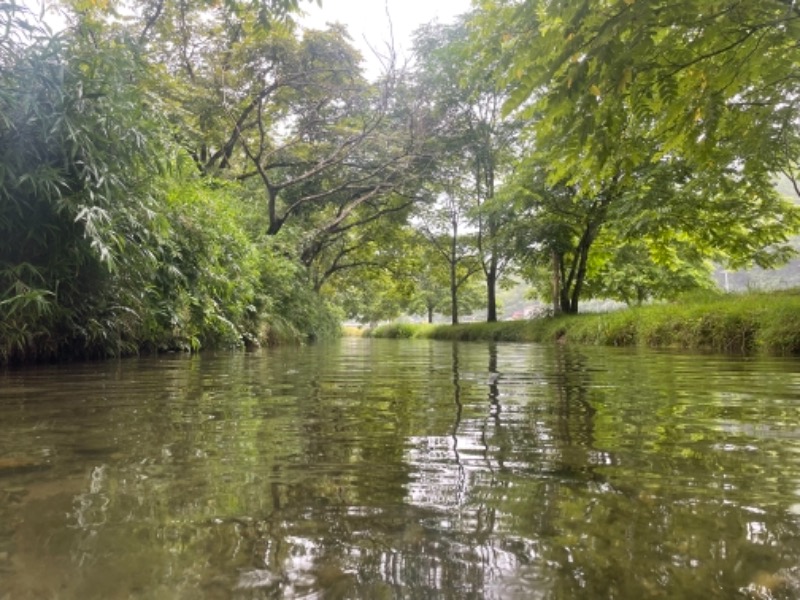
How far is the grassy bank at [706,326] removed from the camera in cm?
618

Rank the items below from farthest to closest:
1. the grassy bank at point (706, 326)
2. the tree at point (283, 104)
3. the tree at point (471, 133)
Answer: the tree at point (471, 133), the tree at point (283, 104), the grassy bank at point (706, 326)

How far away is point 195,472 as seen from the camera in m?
1.11

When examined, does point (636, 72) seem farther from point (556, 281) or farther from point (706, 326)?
point (556, 281)

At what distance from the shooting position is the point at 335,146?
15.1m

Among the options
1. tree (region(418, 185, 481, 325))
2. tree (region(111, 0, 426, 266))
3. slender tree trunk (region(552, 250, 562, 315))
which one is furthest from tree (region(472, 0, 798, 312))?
tree (region(418, 185, 481, 325))

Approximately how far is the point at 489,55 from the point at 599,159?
828 mm

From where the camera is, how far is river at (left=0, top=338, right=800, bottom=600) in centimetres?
64

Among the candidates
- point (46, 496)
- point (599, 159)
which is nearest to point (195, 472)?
point (46, 496)

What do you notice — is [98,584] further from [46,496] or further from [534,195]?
[534,195]

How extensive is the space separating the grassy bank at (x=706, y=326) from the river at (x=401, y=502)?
5.23m

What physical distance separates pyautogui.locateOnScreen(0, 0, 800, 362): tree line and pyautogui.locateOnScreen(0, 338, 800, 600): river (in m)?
1.39

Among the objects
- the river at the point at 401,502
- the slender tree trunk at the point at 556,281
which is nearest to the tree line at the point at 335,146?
the slender tree trunk at the point at 556,281

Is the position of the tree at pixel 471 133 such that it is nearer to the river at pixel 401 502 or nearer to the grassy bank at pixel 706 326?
the grassy bank at pixel 706 326

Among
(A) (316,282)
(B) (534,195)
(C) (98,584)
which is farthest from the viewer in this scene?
(A) (316,282)
